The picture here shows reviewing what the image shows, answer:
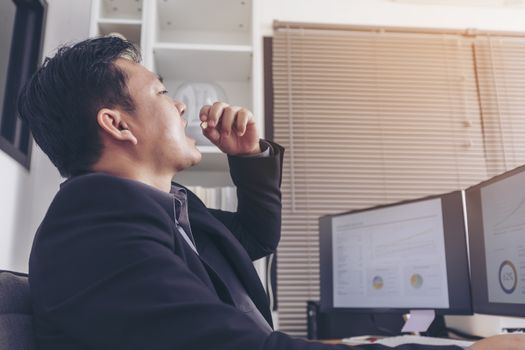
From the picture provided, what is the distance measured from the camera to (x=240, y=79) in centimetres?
216

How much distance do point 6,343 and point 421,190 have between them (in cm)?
196

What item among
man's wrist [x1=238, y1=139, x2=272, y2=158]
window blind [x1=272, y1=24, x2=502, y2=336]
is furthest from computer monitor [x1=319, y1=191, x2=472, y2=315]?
man's wrist [x1=238, y1=139, x2=272, y2=158]

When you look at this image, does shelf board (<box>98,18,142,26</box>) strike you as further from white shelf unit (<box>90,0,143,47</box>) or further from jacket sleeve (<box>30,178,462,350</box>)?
jacket sleeve (<box>30,178,462,350</box>)

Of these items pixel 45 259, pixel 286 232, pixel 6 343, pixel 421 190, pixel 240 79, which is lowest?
pixel 6 343

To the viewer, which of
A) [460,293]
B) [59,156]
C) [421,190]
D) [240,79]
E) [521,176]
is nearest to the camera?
[59,156]

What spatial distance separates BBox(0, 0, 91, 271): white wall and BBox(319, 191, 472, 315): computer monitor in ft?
3.24

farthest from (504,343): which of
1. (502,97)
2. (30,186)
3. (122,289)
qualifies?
(502,97)

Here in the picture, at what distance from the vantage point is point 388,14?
2539 millimetres

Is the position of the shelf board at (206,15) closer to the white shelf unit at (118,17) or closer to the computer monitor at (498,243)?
the white shelf unit at (118,17)

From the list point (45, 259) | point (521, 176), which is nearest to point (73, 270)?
point (45, 259)

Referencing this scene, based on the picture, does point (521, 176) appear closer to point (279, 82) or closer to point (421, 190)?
point (421, 190)

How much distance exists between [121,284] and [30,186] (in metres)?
1.23

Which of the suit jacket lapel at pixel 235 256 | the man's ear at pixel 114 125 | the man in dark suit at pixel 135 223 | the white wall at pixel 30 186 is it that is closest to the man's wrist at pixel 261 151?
the man in dark suit at pixel 135 223

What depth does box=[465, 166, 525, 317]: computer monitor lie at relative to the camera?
1.25m
